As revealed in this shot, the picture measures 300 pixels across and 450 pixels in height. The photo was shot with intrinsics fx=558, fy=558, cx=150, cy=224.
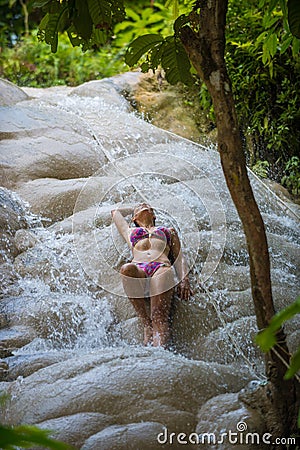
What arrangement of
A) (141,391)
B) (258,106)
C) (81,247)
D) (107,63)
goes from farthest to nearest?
(107,63)
(258,106)
(81,247)
(141,391)

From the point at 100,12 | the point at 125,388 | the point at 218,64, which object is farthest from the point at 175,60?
the point at 125,388

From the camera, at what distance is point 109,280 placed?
3236mm

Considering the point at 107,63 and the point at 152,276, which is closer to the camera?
the point at 152,276

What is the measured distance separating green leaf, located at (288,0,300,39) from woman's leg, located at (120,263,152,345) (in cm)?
167

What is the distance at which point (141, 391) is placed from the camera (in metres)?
2.00

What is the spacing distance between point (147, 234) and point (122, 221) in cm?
24

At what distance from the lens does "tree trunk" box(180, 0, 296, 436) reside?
1792 millimetres

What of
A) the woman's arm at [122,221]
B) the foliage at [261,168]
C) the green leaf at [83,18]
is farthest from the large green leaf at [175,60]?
the foliage at [261,168]

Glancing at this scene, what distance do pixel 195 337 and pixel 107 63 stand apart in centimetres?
496

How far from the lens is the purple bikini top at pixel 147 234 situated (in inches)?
126

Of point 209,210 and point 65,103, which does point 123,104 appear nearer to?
point 65,103

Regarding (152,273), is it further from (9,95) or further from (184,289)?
(9,95)

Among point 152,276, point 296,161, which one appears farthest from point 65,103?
point 152,276
